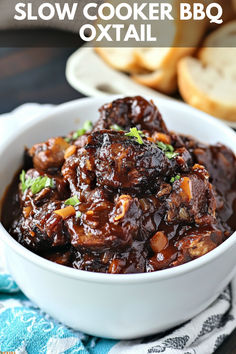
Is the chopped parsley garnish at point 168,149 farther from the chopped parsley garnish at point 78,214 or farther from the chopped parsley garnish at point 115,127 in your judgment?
the chopped parsley garnish at point 78,214

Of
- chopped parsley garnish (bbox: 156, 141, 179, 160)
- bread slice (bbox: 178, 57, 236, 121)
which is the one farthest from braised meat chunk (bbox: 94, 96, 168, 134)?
bread slice (bbox: 178, 57, 236, 121)

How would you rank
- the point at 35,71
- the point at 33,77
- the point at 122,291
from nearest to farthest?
the point at 122,291
the point at 33,77
the point at 35,71

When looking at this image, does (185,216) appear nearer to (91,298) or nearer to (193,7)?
(91,298)

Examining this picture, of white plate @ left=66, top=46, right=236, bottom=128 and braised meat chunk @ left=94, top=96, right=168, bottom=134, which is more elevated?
braised meat chunk @ left=94, top=96, right=168, bottom=134

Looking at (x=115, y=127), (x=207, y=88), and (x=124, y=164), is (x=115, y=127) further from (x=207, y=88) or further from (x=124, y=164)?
(x=207, y=88)

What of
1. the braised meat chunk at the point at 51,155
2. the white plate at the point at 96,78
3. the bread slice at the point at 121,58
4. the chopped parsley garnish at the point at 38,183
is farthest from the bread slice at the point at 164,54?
the chopped parsley garnish at the point at 38,183

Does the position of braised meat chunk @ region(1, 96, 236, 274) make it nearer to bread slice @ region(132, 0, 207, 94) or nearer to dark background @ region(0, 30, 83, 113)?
bread slice @ region(132, 0, 207, 94)

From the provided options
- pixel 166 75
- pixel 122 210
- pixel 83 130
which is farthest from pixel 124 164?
pixel 166 75
